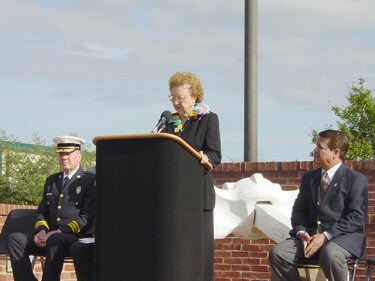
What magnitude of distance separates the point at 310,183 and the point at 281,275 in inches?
26.7

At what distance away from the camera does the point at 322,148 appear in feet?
21.8

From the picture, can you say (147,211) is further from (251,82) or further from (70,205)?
(251,82)

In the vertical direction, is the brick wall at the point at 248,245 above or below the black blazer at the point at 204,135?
below

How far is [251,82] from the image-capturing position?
10750 millimetres

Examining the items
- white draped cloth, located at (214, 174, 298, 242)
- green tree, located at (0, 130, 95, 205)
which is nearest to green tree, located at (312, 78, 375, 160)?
green tree, located at (0, 130, 95, 205)

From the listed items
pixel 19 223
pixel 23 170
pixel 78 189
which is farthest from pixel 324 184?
pixel 23 170

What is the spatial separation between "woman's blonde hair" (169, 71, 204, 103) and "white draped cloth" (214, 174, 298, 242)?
2.07 meters

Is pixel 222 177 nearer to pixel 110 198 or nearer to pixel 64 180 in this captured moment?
pixel 64 180

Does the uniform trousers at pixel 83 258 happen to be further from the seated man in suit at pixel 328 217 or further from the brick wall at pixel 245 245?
the brick wall at pixel 245 245

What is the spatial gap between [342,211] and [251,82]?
14.2 feet

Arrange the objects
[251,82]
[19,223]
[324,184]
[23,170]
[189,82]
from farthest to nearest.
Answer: [23,170], [251,82], [19,223], [324,184], [189,82]

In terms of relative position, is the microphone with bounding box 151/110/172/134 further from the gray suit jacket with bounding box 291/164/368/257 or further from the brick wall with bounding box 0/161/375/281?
the brick wall with bounding box 0/161/375/281

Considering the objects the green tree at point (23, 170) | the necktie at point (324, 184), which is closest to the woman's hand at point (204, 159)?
the necktie at point (324, 184)

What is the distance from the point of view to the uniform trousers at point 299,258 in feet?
20.7
